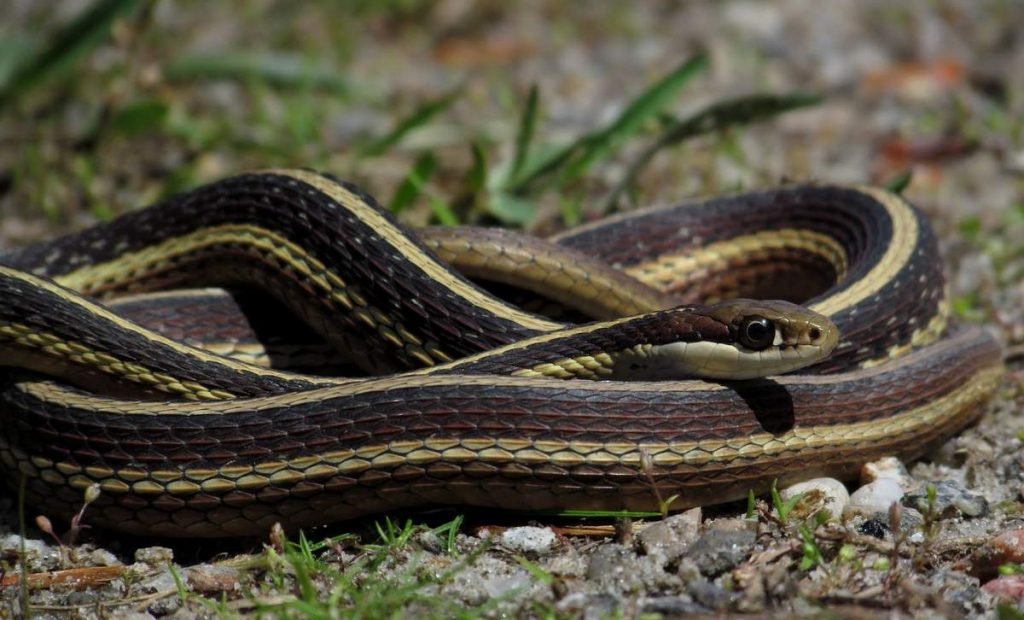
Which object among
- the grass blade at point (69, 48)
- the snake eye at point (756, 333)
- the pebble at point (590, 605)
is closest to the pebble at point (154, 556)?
A: the pebble at point (590, 605)

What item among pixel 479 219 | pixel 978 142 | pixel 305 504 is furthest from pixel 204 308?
pixel 978 142

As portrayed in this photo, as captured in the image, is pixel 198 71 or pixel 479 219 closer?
pixel 479 219

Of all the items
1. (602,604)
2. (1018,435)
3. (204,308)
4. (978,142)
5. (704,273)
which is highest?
(978,142)

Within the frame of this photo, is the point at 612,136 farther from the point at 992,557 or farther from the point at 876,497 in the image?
the point at 992,557

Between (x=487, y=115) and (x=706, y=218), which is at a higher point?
(x=487, y=115)

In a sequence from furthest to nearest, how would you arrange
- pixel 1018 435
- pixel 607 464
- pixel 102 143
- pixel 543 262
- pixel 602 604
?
pixel 102 143, pixel 543 262, pixel 1018 435, pixel 607 464, pixel 602 604

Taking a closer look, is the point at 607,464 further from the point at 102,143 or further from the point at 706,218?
the point at 102,143

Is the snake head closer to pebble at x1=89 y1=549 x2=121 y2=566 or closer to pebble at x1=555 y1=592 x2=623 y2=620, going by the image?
A: pebble at x1=555 y1=592 x2=623 y2=620

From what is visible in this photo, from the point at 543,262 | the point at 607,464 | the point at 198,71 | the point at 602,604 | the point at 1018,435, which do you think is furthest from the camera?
the point at 198,71
